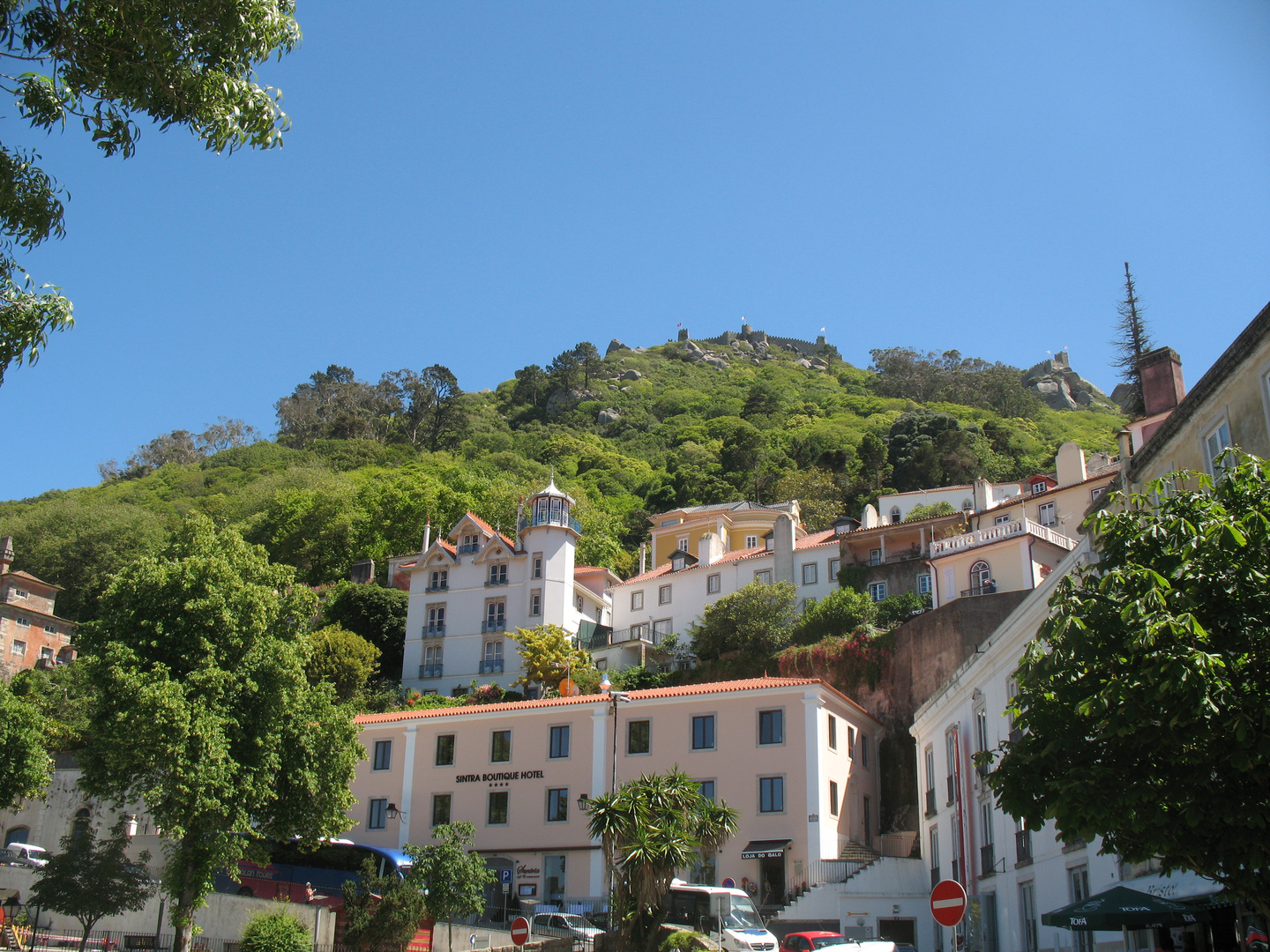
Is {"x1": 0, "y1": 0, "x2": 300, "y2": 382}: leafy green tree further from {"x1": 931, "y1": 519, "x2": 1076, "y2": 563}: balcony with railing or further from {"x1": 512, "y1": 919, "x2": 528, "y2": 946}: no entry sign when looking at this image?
{"x1": 931, "y1": 519, "x2": 1076, "y2": 563}: balcony with railing

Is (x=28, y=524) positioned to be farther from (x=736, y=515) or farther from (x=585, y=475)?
(x=736, y=515)

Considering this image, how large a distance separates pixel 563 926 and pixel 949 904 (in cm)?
1963

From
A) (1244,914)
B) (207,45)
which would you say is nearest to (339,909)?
(1244,914)

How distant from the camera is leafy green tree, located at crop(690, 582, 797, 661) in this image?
52.7 m

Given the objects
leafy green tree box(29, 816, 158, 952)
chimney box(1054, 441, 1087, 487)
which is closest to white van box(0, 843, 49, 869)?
leafy green tree box(29, 816, 158, 952)

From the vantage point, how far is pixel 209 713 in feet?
84.0

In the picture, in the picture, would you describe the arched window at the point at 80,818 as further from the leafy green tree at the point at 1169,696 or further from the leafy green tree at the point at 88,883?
the leafy green tree at the point at 1169,696

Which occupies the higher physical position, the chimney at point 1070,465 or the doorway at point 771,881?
the chimney at point 1070,465

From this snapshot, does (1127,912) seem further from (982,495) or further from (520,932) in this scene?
(982,495)

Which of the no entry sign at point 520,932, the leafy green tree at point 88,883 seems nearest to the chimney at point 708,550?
the leafy green tree at point 88,883

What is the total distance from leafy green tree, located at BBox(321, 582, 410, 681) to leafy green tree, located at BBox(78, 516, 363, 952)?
128 ft

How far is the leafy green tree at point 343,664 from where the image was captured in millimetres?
58312

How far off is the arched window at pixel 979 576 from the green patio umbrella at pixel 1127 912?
117 ft

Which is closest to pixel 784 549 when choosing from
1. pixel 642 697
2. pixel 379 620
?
pixel 642 697
